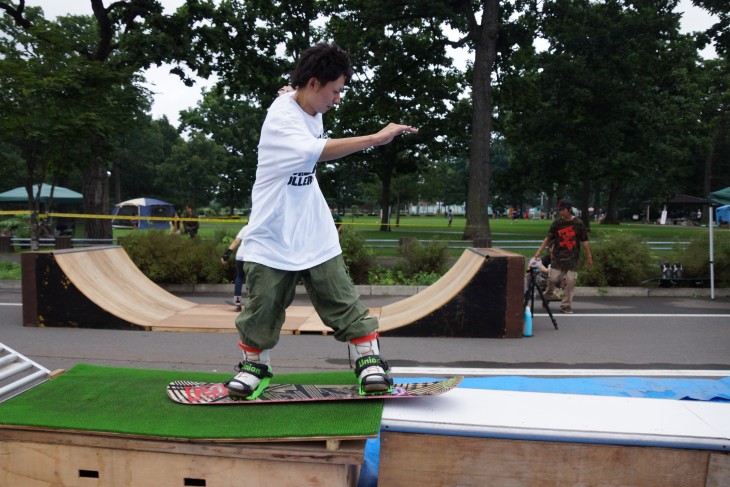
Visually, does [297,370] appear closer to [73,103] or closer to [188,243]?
[188,243]

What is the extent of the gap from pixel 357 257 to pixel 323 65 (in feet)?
32.4

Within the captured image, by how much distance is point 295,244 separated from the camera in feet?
10.7

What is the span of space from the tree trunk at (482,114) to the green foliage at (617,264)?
7.03 metres

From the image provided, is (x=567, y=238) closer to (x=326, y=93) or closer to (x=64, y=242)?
(x=326, y=93)

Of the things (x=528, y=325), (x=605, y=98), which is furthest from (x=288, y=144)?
(x=605, y=98)

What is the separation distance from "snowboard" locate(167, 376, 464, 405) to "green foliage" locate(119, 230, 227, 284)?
9510 millimetres

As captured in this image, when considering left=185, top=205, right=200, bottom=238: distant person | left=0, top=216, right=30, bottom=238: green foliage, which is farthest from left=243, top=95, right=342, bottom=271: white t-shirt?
left=0, top=216, right=30, bottom=238: green foliage

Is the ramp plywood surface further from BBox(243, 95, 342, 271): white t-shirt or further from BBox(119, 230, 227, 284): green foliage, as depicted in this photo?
BBox(119, 230, 227, 284): green foliage

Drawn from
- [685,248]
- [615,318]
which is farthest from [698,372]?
[685,248]

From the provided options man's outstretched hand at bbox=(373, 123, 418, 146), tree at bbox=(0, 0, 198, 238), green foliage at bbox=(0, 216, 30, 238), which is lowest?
green foliage at bbox=(0, 216, 30, 238)

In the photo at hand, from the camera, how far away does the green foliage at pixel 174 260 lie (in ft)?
41.6

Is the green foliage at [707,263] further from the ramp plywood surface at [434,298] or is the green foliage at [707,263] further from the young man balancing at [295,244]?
the young man balancing at [295,244]

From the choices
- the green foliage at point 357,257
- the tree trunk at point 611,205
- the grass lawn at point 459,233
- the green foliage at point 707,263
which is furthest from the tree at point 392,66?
the tree trunk at point 611,205

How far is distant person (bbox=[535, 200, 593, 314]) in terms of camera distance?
33.1 ft
